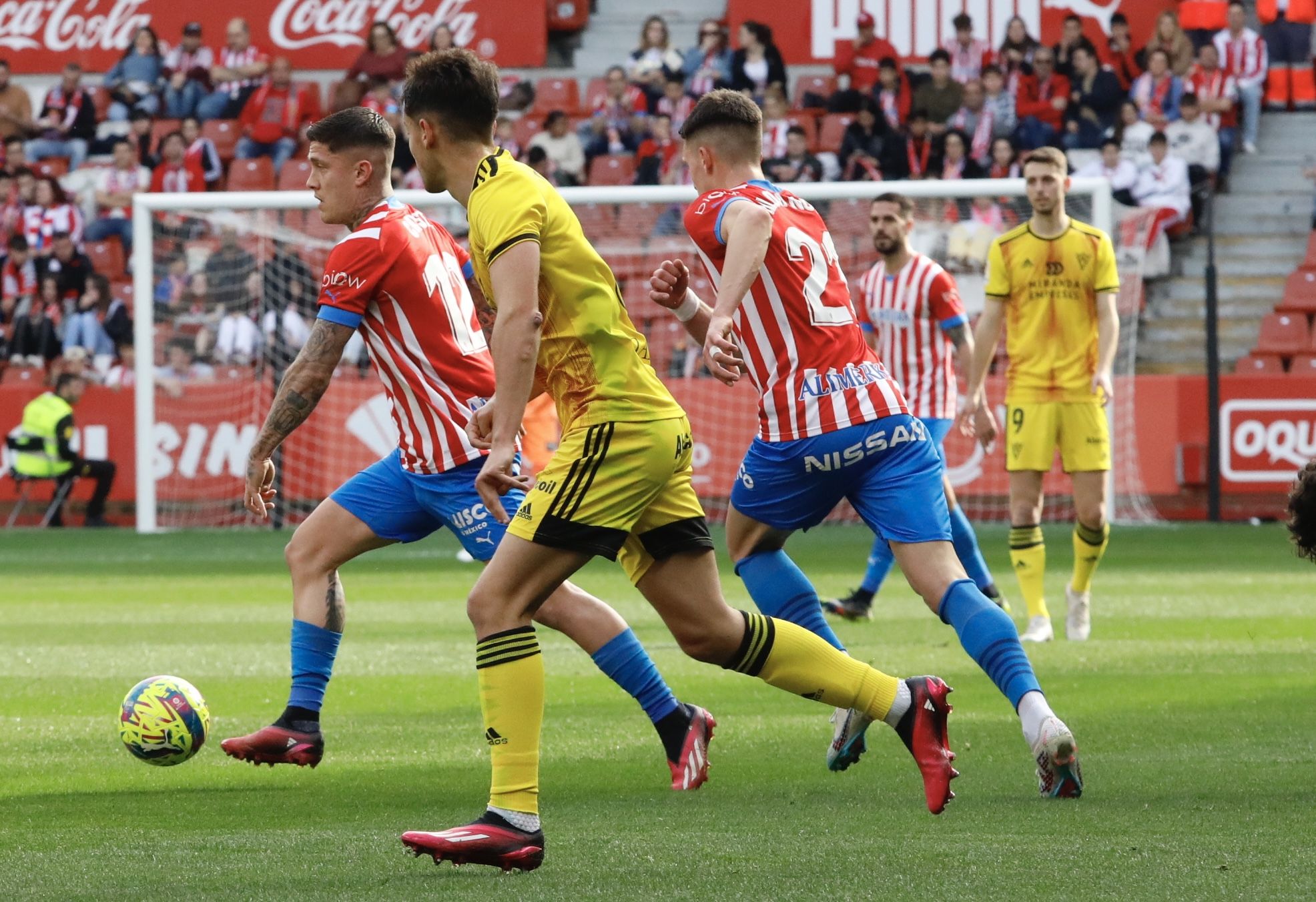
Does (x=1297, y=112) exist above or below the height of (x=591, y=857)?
above

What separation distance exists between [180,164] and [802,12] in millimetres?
8309

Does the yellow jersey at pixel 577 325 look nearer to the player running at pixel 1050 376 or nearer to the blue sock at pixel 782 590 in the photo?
the blue sock at pixel 782 590

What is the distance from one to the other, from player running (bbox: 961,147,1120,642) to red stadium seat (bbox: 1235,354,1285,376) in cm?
1046

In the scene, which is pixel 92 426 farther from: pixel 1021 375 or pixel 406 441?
pixel 406 441

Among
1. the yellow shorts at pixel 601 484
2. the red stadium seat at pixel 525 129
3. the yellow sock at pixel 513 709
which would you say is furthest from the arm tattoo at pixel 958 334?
the red stadium seat at pixel 525 129

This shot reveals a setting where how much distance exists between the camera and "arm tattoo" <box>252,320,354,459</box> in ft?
19.2

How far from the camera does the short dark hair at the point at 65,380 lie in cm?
2022

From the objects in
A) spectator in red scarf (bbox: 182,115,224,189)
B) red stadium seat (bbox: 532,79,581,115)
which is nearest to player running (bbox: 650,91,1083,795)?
spectator in red scarf (bbox: 182,115,224,189)

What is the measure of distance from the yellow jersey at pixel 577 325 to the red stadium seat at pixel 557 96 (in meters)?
20.4

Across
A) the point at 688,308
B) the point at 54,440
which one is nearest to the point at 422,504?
the point at 688,308

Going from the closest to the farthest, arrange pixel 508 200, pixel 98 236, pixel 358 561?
pixel 508 200, pixel 358 561, pixel 98 236

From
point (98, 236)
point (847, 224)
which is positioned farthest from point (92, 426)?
point (847, 224)

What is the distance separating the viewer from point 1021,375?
33.4ft

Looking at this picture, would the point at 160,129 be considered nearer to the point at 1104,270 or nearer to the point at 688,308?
the point at 1104,270
